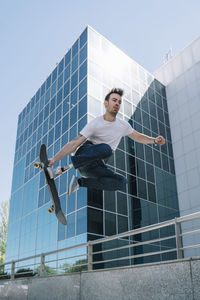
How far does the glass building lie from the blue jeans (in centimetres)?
1289

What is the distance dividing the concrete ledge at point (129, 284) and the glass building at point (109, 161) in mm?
8960

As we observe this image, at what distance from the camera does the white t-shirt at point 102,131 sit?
470 centimetres

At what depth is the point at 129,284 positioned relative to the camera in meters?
5.92

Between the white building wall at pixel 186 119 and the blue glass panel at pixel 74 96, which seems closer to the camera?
the blue glass panel at pixel 74 96

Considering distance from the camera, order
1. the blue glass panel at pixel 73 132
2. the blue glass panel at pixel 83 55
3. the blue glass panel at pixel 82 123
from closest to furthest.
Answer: the blue glass panel at pixel 82 123, the blue glass panel at pixel 73 132, the blue glass panel at pixel 83 55

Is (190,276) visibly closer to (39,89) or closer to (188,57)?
(188,57)

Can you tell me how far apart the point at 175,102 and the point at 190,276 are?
2470 centimetres

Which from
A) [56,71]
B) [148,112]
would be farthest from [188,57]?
[56,71]

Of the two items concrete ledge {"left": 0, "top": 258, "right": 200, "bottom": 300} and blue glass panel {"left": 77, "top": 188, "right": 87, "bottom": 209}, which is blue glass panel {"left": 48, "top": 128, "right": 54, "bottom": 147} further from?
concrete ledge {"left": 0, "top": 258, "right": 200, "bottom": 300}

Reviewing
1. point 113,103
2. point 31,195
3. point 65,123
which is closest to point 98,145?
point 113,103

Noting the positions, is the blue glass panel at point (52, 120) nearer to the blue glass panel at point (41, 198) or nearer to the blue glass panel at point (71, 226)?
the blue glass panel at point (41, 198)

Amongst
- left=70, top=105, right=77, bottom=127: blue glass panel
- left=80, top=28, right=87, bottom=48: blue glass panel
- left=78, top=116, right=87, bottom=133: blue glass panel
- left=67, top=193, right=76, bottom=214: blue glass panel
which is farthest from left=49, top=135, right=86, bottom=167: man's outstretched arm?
left=80, top=28, right=87, bottom=48: blue glass panel

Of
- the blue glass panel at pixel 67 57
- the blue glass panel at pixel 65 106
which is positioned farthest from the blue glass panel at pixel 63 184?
the blue glass panel at pixel 67 57

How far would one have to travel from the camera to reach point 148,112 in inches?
1035
